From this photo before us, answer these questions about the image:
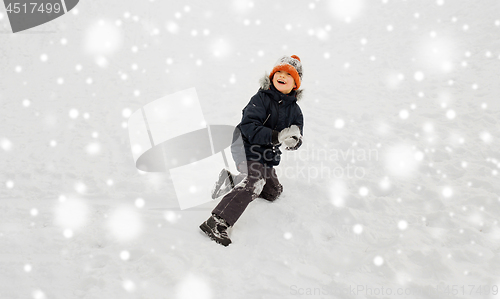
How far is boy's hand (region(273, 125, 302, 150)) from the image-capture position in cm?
309

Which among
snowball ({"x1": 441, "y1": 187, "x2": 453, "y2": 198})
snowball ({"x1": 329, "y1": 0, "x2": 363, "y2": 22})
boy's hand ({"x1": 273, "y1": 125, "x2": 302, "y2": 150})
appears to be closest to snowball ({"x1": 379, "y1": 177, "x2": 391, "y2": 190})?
snowball ({"x1": 441, "y1": 187, "x2": 453, "y2": 198})

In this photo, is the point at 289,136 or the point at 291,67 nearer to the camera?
the point at 289,136

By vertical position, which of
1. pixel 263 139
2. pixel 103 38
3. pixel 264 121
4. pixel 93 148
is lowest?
pixel 93 148

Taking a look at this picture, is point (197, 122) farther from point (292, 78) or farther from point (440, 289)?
point (440, 289)

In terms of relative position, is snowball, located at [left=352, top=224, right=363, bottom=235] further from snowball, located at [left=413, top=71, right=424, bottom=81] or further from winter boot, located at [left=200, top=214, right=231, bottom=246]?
snowball, located at [left=413, top=71, right=424, bottom=81]

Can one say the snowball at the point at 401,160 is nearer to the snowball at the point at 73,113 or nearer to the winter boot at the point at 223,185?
the winter boot at the point at 223,185

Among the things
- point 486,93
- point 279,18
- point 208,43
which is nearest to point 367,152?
point 486,93

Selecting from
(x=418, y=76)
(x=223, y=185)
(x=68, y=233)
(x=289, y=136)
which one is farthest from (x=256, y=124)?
(x=418, y=76)

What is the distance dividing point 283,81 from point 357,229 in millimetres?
1790

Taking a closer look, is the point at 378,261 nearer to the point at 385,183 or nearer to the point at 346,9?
the point at 385,183

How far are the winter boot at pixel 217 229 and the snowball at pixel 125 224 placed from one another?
2.27 feet

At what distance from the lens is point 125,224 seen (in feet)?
9.98

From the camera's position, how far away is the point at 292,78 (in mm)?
3260

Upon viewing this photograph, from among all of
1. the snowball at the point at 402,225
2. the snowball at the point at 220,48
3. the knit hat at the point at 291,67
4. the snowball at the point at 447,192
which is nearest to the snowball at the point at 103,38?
the snowball at the point at 220,48
